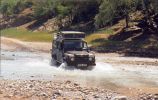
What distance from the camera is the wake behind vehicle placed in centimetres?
3394

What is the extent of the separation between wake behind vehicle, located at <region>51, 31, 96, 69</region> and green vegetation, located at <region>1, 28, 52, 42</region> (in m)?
31.6

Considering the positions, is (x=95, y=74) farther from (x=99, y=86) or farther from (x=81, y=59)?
(x=99, y=86)

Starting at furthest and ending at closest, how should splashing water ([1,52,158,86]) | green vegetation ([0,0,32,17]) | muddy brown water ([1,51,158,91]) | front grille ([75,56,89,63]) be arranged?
1. green vegetation ([0,0,32,17])
2. front grille ([75,56,89,63])
3. splashing water ([1,52,158,86])
4. muddy brown water ([1,51,158,91])

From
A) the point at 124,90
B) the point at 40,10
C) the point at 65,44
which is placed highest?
the point at 40,10

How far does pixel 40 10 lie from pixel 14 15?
2082cm

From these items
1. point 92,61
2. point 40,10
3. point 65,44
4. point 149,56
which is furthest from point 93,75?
point 40,10

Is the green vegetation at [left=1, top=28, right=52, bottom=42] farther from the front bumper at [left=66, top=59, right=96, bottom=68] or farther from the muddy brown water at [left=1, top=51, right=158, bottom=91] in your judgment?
the front bumper at [left=66, top=59, right=96, bottom=68]

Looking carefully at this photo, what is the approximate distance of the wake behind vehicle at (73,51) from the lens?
111 feet

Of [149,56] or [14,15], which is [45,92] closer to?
[149,56]

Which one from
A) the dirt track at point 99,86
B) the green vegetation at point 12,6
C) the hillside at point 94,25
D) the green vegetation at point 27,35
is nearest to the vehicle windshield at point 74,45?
the dirt track at point 99,86

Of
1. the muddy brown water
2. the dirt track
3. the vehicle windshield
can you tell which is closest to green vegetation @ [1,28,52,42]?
the dirt track

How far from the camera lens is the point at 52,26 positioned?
85.2 metres

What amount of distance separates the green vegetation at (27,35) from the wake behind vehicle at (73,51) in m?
31.6

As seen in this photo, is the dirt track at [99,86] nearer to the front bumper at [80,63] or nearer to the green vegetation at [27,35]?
the front bumper at [80,63]
